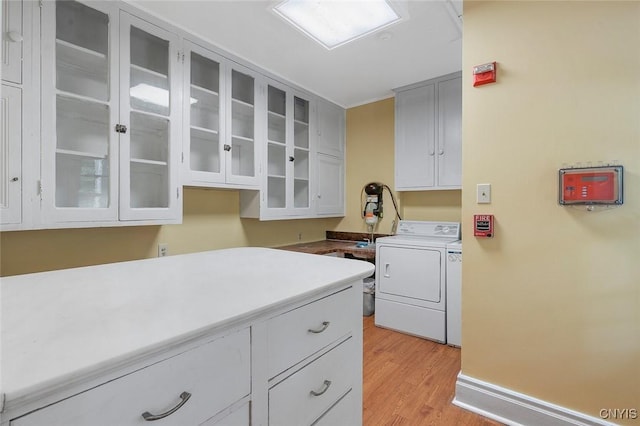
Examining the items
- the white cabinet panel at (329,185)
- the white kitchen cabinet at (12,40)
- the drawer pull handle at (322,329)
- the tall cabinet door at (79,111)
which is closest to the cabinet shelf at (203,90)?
the tall cabinet door at (79,111)

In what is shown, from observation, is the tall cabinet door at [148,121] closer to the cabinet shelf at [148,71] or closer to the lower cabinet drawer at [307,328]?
the cabinet shelf at [148,71]

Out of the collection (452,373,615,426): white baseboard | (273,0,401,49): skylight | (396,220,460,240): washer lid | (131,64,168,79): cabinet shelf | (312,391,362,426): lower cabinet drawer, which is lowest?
(452,373,615,426): white baseboard

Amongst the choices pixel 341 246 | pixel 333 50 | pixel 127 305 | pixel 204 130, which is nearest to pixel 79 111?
pixel 204 130

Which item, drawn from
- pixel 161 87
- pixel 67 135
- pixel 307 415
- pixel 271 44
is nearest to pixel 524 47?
pixel 271 44

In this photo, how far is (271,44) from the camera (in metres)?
2.33

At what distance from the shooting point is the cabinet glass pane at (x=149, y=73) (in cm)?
194

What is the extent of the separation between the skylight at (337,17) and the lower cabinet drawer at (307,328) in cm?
170

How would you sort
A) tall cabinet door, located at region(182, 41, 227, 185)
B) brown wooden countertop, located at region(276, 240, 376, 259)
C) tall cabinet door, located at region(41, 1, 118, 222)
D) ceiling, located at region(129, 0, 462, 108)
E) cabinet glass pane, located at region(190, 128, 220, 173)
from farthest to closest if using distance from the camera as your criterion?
1. brown wooden countertop, located at region(276, 240, 376, 259)
2. cabinet glass pane, located at region(190, 128, 220, 173)
3. tall cabinet door, located at region(182, 41, 227, 185)
4. ceiling, located at region(129, 0, 462, 108)
5. tall cabinet door, located at region(41, 1, 118, 222)

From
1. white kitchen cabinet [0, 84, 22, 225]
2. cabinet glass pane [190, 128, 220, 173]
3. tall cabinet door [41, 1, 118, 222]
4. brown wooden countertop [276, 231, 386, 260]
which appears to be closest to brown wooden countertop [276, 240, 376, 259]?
brown wooden countertop [276, 231, 386, 260]

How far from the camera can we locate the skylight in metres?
1.78

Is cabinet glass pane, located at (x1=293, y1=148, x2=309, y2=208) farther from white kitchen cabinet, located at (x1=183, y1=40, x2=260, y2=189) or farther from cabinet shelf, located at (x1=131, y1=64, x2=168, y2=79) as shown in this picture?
cabinet shelf, located at (x1=131, y1=64, x2=168, y2=79)

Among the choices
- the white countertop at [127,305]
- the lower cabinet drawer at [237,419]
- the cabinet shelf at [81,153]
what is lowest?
the lower cabinet drawer at [237,419]

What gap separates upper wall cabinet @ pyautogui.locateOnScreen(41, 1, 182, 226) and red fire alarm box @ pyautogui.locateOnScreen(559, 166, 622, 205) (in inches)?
92.5

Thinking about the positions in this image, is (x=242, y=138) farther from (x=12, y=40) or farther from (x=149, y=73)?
(x=12, y=40)
